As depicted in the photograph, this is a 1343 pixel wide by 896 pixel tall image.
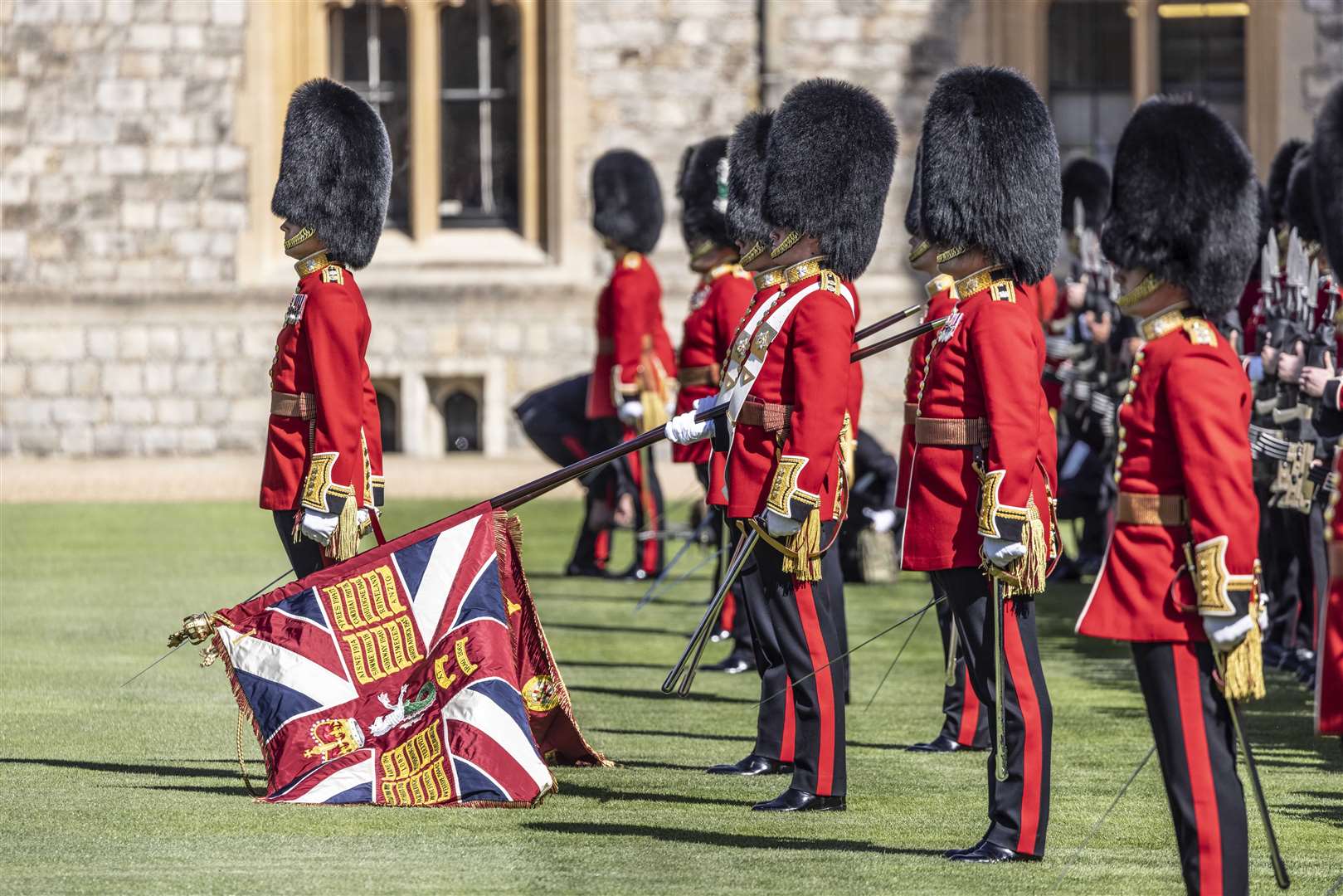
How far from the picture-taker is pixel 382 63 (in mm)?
16688

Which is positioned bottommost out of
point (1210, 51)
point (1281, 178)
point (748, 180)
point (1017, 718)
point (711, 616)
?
point (1017, 718)

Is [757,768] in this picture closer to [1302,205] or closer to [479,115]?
[1302,205]

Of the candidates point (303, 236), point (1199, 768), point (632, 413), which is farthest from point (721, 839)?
point (632, 413)

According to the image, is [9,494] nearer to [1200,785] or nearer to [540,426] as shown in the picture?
[540,426]

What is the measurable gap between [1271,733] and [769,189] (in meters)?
2.24

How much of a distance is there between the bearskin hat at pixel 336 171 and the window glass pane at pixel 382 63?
1007cm

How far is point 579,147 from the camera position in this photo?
16.1 m

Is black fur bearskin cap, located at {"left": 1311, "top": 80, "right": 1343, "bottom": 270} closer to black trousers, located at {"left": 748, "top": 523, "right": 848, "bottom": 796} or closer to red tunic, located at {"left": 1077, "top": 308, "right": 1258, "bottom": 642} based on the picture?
red tunic, located at {"left": 1077, "top": 308, "right": 1258, "bottom": 642}

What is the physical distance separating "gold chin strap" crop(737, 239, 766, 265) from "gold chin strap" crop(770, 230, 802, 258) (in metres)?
0.09

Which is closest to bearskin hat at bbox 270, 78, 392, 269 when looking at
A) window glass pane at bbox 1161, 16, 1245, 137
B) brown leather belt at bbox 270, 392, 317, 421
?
brown leather belt at bbox 270, 392, 317, 421

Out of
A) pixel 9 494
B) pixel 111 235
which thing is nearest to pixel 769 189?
pixel 9 494

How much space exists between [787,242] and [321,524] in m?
1.35

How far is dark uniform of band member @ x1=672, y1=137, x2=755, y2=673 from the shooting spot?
834 centimetres

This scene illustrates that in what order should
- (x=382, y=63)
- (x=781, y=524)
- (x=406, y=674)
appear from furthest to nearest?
(x=382, y=63), (x=406, y=674), (x=781, y=524)
